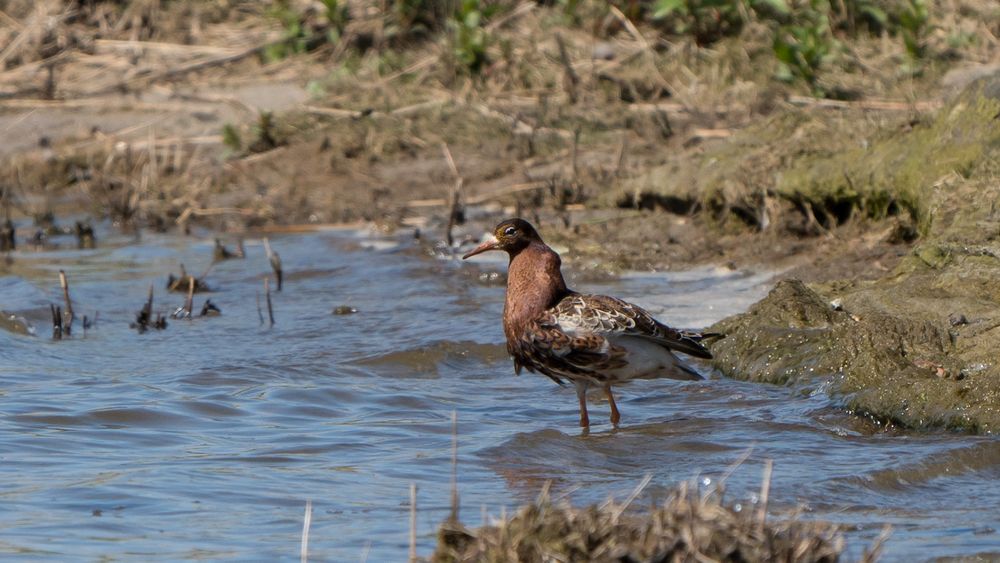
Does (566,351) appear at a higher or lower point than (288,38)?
higher

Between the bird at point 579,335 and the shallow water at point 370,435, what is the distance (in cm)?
25

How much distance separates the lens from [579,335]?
6637 mm

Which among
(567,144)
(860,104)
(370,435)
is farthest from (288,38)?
(370,435)

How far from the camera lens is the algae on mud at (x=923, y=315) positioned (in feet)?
20.4

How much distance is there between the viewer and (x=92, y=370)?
8125 millimetres

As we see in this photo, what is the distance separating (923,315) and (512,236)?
6.25 feet

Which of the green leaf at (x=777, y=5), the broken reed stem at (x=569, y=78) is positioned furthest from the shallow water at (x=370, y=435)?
the green leaf at (x=777, y=5)

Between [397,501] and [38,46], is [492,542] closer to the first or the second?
[397,501]

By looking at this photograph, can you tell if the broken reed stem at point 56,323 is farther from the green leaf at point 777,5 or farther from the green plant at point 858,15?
the green plant at point 858,15

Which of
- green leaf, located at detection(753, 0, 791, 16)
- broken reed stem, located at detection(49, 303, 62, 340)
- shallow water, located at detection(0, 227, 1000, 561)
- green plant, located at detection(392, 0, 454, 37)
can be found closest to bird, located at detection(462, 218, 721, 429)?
shallow water, located at detection(0, 227, 1000, 561)

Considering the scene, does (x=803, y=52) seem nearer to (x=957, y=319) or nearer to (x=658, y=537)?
(x=957, y=319)

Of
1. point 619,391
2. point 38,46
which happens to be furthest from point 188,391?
point 38,46

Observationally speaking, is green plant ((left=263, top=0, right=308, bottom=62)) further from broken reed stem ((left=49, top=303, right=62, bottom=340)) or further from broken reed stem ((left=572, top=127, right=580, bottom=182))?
broken reed stem ((left=49, top=303, right=62, bottom=340))

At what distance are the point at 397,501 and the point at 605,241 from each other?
16.4ft
